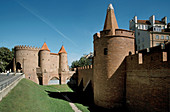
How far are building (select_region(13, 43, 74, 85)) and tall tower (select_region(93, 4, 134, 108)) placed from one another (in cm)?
2167

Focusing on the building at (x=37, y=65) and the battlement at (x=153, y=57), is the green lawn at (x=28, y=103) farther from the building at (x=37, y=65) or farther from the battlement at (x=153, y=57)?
the building at (x=37, y=65)

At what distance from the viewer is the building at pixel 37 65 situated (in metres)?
32.8

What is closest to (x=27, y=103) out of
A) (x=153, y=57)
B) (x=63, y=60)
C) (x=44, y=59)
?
(x=153, y=57)

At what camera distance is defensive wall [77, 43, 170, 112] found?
8.82 meters

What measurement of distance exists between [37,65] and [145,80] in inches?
1178

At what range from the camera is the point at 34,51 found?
34031 mm

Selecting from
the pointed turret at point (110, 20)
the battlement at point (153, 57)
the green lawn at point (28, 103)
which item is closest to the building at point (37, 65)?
the green lawn at point (28, 103)

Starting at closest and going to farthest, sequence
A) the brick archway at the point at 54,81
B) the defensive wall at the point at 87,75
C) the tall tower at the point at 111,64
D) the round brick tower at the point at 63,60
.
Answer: the tall tower at the point at 111,64
the defensive wall at the point at 87,75
the brick archway at the point at 54,81
the round brick tower at the point at 63,60

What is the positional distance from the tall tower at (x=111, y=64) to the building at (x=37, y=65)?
21672 millimetres

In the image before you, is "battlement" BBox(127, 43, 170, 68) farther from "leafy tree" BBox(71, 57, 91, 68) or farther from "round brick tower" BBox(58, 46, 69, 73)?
"leafy tree" BBox(71, 57, 91, 68)

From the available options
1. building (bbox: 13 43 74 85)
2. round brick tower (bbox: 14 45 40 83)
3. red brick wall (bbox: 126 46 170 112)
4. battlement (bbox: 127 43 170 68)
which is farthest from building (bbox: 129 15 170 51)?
round brick tower (bbox: 14 45 40 83)

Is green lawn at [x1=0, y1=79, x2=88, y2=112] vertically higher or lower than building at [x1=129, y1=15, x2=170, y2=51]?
lower

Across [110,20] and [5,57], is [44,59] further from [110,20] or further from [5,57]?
[110,20]

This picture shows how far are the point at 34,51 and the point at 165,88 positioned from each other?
31997 millimetres
